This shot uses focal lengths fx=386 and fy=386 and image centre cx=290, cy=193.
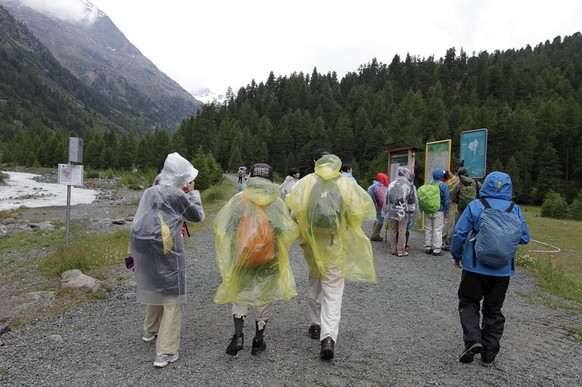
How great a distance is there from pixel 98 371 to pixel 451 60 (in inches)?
4783

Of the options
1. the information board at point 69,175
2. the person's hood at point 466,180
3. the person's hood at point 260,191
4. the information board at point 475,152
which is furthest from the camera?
the information board at point 475,152

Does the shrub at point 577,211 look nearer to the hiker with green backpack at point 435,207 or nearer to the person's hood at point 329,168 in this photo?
the hiker with green backpack at point 435,207

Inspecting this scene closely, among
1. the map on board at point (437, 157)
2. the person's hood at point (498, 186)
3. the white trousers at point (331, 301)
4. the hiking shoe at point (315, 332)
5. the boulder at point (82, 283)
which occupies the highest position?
the map on board at point (437, 157)

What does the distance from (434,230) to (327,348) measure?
21.1 ft

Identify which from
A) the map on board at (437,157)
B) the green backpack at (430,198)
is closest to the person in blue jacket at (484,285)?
the green backpack at (430,198)

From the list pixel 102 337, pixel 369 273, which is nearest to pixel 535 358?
pixel 369 273

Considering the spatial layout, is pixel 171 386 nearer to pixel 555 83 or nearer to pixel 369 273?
pixel 369 273

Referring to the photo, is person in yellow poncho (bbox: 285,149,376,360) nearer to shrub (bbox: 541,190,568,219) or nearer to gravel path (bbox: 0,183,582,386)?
gravel path (bbox: 0,183,582,386)

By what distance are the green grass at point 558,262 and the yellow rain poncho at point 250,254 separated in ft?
16.0

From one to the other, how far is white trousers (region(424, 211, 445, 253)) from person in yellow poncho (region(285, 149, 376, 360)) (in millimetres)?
5560

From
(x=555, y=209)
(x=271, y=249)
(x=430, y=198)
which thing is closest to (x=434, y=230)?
(x=430, y=198)

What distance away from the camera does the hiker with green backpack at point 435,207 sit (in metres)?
8.98

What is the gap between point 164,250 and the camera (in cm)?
363

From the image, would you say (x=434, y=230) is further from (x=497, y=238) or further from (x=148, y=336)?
(x=148, y=336)
